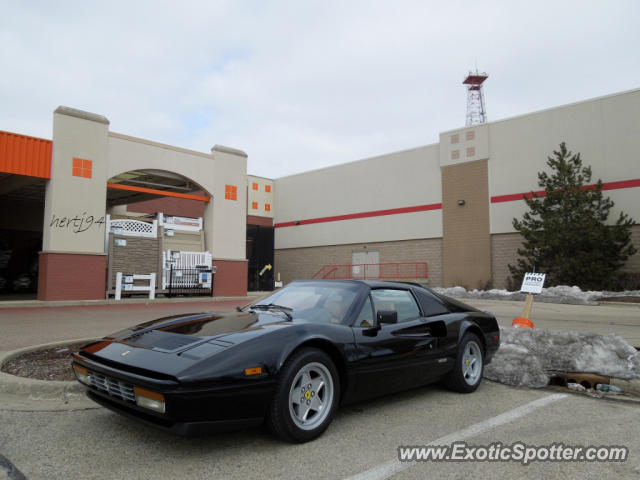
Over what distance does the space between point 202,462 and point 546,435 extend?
2.57m

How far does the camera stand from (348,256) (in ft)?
92.7

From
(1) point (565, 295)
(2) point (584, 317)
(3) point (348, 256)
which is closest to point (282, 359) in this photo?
(2) point (584, 317)

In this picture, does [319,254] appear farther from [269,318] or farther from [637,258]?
[269,318]

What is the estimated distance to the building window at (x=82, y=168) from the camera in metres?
14.7

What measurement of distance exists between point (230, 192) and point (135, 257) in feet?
15.9

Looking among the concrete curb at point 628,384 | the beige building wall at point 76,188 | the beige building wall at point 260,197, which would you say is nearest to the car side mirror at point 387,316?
the concrete curb at point 628,384

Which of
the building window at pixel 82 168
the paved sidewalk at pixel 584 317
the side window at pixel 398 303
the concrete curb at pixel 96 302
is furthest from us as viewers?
the building window at pixel 82 168

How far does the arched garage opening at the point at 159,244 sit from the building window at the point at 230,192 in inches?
28.6

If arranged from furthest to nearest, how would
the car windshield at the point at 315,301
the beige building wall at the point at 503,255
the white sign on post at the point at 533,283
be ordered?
the beige building wall at the point at 503,255 → the white sign on post at the point at 533,283 → the car windshield at the point at 315,301

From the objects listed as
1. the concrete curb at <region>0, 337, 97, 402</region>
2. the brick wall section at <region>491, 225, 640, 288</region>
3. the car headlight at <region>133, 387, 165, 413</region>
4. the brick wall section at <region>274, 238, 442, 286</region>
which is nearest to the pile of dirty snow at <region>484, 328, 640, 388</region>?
the car headlight at <region>133, 387, 165, 413</region>

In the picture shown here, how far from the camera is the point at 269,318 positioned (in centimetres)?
385

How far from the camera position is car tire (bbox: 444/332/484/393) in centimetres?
472

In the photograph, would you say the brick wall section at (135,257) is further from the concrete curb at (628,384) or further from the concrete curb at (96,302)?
the concrete curb at (628,384)

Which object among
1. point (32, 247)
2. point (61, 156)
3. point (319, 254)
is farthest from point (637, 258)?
point (32, 247)
